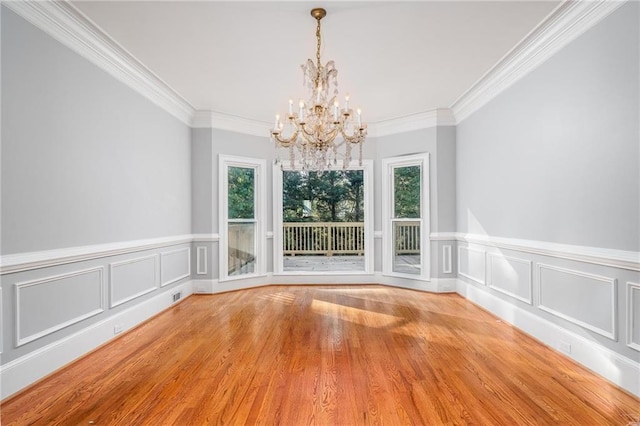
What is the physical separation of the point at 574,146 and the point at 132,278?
4469 millimetres

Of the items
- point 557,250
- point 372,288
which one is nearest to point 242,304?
point 372,288

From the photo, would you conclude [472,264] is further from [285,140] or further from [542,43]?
[285,140]

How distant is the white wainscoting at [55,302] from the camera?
A: 2363 millimetres

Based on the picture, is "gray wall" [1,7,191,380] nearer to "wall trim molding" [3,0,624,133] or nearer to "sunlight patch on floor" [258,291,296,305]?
"wall trim molding" [3,0,624,133]

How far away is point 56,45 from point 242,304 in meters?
3.41

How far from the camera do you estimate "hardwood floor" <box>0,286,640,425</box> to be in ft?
6.59

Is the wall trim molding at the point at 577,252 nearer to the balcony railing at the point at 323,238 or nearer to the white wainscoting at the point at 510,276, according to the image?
the white wainscoting at the point at 510,276

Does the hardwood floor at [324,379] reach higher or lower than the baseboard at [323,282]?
lower

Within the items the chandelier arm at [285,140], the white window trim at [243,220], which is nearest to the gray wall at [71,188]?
the white window trim at [243,220]

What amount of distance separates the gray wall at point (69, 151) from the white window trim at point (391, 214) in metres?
3.53

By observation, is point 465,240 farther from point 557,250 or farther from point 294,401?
point 294,401

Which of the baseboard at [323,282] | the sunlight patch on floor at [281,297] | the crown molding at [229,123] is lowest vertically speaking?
the sunlight patch on floor at [281,297]

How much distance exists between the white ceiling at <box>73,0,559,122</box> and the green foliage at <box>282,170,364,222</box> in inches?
80.9

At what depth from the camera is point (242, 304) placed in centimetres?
458
